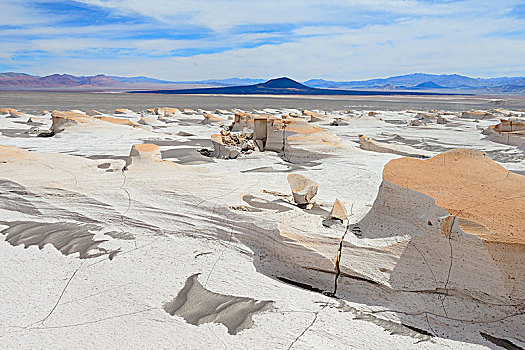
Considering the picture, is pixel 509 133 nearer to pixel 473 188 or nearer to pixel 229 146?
pixel 229 146

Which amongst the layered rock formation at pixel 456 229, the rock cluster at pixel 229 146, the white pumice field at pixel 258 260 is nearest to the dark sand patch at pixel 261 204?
the white pumice field at pixel 258 260

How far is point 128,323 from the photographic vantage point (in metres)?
2.45

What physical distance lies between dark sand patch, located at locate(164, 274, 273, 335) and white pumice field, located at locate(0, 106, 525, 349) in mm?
13

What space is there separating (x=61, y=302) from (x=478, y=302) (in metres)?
2.77

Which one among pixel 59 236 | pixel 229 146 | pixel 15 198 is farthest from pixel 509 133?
pixel 15 198

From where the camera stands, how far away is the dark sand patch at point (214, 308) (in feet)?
8.11

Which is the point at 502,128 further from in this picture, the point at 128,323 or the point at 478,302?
the point at 128,323

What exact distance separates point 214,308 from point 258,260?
72cm

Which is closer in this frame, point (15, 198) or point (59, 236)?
point (59, 236)

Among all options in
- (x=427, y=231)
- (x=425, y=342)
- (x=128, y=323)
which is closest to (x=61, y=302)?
(x=128, y=323)

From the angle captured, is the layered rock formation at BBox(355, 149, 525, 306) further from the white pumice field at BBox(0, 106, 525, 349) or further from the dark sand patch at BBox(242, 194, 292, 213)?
the dark sand patch at BBox(242, 194, 292, 213)

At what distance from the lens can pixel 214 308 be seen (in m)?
2.60

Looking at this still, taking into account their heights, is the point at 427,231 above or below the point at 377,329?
above

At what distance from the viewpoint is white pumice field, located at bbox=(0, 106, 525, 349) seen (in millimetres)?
2395
